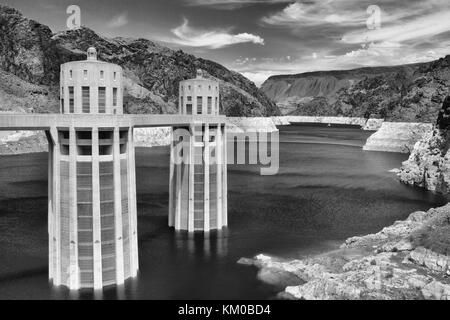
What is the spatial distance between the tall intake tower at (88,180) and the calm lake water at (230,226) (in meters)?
2.44

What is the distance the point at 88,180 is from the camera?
38.6 metres

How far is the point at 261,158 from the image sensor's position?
159625mm

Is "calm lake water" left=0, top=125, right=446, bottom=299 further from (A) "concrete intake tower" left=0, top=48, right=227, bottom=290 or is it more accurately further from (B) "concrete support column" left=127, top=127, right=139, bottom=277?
(B) "concrete support column" left=127, top=127, right=139, bottom=277

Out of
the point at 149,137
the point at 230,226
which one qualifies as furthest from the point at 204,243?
the point at 149,137

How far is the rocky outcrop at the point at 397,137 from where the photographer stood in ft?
575

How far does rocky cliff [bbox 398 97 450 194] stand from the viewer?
8944 cm

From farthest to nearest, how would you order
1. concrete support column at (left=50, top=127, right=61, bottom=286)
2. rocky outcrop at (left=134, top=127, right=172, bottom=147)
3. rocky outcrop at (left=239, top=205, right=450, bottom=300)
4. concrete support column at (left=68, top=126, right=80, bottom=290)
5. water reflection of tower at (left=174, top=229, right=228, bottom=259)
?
rocky outcrop at (left=134, top=127, right=172, bottom=147)
water reflection of tower at (left=174, top=229, right=228, bottom=259)
concrete support column at (left=50, top=127, right=61, bottom=286)
concrete support column at (left=68, top=126, right=80, bottom=290)
rocky outcrop at (left=239, top=205, right=450, bottom=300)

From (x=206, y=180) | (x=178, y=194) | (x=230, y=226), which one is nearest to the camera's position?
(x=206, y=180)

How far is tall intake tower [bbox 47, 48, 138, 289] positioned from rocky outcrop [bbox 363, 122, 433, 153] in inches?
5990

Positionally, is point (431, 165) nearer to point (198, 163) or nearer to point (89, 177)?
point (198, 163)

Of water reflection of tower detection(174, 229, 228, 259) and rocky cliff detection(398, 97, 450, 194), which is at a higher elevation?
rocky cliff detection(398, 97, 450, 194)

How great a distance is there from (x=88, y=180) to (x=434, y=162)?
76.2m

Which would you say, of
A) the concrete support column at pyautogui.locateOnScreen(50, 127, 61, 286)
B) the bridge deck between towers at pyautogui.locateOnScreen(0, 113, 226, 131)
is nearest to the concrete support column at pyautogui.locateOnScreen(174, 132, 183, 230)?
the bridge deck between towers at pyautogui.locateOnScreen(0, 113, 226, 131)
